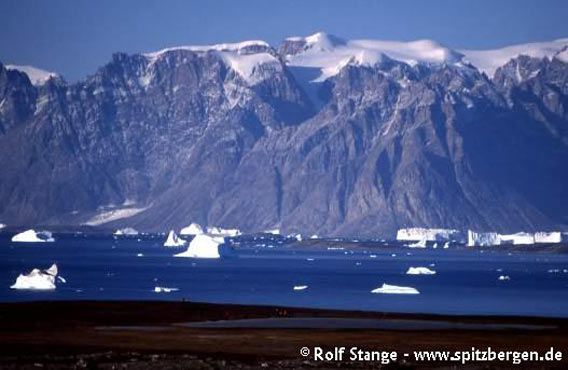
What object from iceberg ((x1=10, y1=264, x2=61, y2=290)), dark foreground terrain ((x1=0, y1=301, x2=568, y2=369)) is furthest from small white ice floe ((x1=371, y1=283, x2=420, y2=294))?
dark foreground terrain ((x1=0, y1=301, x2=568, y2=369))

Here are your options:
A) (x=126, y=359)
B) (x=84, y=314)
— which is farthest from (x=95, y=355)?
(x=84, y=314)

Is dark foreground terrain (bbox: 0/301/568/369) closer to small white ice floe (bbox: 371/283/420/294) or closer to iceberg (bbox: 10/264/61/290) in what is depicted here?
iceberg (bbox: 10/264/61/290)

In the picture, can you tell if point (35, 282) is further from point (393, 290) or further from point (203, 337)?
point (203, 337)


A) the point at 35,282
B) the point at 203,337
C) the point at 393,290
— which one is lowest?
the point at 203,337

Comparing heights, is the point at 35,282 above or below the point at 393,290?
above

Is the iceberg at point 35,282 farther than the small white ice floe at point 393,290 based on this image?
No

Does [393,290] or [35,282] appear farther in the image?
[393,290]

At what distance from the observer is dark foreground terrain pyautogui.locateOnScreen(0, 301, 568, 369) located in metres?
72.9

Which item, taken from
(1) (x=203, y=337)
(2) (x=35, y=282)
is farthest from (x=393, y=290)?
(1) (x=203, y=337)

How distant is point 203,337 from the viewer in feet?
280

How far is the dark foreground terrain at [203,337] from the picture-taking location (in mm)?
72938

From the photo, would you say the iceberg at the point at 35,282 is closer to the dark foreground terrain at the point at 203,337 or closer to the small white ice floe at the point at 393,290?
the small white ice floe at the point at 393,290

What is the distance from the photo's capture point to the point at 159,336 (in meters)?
85.7

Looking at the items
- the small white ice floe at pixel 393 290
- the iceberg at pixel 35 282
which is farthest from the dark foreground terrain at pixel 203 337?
the small white ice floe at pixel 393 290
